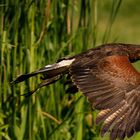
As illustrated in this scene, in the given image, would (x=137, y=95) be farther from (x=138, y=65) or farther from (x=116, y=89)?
(x=138, y=65)

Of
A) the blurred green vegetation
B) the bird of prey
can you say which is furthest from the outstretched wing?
the blurred green vegetation

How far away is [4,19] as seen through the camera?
217 inches

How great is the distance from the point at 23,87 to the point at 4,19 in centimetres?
46

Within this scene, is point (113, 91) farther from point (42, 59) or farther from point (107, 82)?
point (42, 59)

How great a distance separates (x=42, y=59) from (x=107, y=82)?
0.67 m

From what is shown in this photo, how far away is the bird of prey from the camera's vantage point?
16.6 ft

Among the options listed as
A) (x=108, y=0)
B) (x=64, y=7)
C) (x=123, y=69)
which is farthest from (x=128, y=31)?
(x=123, y=69)

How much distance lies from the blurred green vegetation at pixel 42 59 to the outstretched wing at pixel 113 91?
0.33 metres

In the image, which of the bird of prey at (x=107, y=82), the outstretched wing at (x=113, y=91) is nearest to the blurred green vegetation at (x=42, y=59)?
the bird of prey at (x=107, y=82)

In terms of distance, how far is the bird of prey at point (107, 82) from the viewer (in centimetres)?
506

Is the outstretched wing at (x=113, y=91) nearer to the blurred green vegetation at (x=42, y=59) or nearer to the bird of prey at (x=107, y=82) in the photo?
the bird of prey at (x=107, y=82)

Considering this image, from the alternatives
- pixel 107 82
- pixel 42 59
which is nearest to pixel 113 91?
pixel 107 82

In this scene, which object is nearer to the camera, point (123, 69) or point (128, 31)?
point (123, 69)

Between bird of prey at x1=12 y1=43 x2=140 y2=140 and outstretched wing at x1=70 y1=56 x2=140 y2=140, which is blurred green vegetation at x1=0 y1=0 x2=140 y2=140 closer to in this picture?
bird of prey at x1=12 y1=43 x2=140 y2=140
